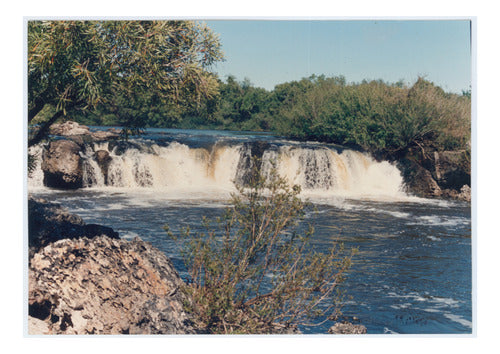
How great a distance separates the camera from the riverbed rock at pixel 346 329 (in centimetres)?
559

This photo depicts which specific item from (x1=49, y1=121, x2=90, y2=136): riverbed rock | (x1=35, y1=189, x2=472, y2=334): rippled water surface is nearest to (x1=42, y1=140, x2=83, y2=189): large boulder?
(x1=35, y1=189, x2=472, y2=334): rippled water surface

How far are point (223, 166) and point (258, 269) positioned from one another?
9093 millimetres

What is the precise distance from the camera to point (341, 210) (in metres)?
10.1

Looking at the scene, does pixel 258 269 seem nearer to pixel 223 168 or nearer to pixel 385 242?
pixel 385 242

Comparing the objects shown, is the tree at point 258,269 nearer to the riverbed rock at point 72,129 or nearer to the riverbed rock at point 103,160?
the riverbed rock at point 72,129

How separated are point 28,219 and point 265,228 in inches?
101

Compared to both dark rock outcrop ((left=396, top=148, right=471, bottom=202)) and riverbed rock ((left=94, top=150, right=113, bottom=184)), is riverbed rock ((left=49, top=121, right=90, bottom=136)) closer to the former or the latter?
riverbed rock ((left=94, top=150, right=113, bottom=184))

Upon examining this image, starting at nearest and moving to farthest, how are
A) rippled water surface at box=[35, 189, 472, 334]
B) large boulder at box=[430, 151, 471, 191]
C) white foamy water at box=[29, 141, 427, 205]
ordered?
rippled water surface at box=[35, 189, 472, 334] → large boulder at box=[430, 151, 471, 191] → white foamy water at box=[29, 141, 427, 205]

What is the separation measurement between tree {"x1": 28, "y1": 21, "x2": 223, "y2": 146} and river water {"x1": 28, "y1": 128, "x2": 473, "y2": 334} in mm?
1180

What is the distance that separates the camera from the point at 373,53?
23.9 ft

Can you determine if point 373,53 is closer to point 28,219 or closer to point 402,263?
point 402,263

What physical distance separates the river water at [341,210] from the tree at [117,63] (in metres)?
1.18

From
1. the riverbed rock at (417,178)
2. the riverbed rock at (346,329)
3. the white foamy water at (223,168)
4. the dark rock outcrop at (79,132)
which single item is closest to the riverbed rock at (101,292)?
the riverbed rock at (346,329)

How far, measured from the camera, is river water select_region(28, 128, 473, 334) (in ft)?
20.3
